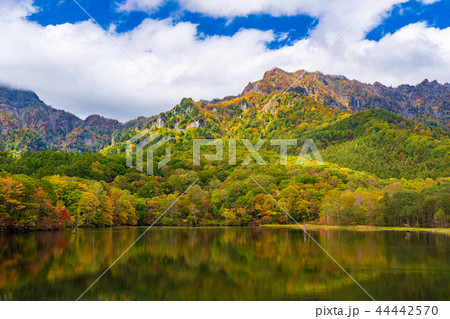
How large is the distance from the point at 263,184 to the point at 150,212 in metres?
21.6

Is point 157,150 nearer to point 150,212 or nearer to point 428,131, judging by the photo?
point 150,212

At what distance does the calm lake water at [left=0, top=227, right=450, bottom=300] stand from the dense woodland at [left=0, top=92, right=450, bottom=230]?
18.8 m

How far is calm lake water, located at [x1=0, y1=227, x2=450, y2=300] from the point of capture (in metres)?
14.2

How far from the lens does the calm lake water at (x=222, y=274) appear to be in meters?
14.2

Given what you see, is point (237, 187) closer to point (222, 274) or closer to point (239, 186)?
point (239, 186)

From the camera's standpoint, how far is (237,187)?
71500 mm

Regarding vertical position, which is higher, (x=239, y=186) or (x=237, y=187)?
(x=239, y=186)

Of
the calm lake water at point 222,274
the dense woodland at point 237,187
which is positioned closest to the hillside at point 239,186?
the dense woodland at point 237,187

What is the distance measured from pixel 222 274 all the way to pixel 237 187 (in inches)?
2094

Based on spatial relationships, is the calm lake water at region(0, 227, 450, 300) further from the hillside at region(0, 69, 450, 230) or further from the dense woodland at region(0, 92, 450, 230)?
the dense woodland at region(0, 92, 450, 230)

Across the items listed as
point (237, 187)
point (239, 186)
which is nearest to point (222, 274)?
point (237, 187)

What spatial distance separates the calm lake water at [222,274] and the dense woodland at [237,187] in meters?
18.8

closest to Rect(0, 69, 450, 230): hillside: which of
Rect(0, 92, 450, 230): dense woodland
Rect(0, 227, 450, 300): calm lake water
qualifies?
Rect(0, 92, 450, 230): dense woodland
